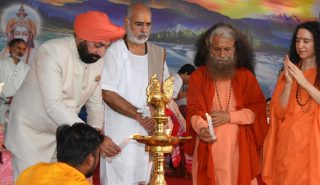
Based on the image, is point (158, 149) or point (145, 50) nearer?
point (158, 149)

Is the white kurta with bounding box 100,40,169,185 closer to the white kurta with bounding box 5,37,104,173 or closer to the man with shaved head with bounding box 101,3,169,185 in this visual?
the man with shaved head with bounding box 101,3,169,185

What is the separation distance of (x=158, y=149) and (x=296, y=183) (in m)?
1.82

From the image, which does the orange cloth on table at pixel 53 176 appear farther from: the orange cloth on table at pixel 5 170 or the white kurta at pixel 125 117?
the orange cloth on table at pixel 5 170

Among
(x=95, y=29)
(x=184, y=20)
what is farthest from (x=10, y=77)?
(x=95, y=29)

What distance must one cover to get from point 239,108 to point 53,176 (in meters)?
2.30

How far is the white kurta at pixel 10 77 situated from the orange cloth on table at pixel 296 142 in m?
4.02

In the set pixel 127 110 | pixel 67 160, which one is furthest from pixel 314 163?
pixel 67 160

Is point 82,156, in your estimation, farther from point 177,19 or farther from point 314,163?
point 177,19

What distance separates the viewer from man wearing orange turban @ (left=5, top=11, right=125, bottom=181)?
13.5 ft

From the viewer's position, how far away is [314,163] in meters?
4.61

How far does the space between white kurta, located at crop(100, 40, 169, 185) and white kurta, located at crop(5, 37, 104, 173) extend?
64 cm

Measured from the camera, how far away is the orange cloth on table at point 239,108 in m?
4.92

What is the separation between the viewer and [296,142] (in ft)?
15.3

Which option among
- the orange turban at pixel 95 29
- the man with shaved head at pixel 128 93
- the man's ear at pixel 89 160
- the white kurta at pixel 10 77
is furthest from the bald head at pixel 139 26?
the white kurta at pixel 10 77
